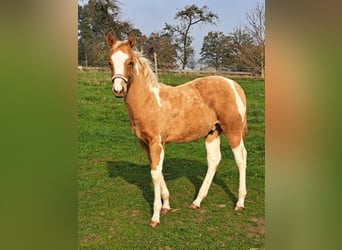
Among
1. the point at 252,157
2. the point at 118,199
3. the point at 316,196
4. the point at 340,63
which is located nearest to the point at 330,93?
the point at 340,63

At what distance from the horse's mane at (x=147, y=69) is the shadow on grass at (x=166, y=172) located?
39 centimetres

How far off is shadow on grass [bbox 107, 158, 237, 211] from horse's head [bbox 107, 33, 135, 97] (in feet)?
1.45

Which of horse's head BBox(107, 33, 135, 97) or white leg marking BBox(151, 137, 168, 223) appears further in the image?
white leg marking BBox(151, 137, 168, 223)

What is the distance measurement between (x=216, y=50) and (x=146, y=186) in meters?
0.74

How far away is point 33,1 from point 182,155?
97 cm

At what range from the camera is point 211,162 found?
1761 mm

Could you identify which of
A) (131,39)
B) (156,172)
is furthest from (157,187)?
(131,39)

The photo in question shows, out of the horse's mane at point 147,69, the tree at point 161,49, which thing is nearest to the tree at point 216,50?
the tree at point 161,49

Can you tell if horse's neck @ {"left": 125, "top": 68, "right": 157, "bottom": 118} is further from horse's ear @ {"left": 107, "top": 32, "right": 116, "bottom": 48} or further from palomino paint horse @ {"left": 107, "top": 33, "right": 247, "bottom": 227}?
horse's ear @ {"left": 107, "top": 32, "right": 116, "bottom": 48}

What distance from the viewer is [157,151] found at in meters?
1.65

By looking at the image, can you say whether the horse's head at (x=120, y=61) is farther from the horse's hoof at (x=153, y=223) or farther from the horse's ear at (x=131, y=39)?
the horse's hoof at (x=153, y=223)

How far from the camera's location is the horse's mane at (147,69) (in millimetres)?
1597

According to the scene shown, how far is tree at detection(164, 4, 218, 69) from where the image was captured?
5.06ft

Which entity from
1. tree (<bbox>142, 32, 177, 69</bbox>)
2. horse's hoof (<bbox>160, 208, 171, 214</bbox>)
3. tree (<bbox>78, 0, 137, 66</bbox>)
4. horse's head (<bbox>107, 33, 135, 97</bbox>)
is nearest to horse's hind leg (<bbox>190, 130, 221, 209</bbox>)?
horse's hoof (<bbox>160, 208, 171, 214</bbox>)
